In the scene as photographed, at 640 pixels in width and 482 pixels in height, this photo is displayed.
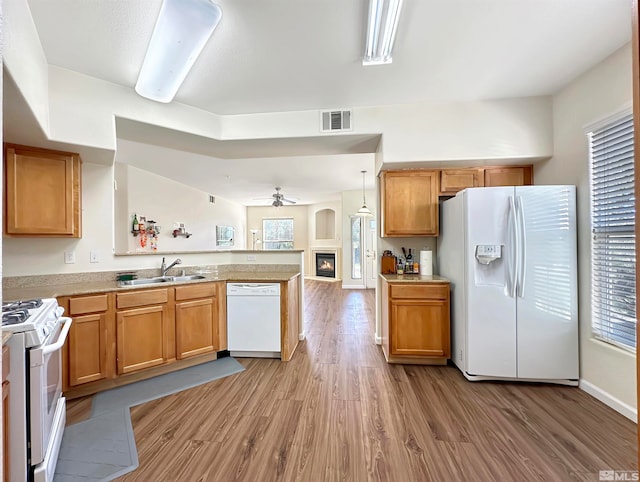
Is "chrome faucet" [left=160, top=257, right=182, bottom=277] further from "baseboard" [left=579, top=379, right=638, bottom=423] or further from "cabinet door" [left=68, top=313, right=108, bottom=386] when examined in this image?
"baseboard" [left=579, top=379, right=638, bottom=423]

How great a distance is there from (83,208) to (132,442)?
211cm

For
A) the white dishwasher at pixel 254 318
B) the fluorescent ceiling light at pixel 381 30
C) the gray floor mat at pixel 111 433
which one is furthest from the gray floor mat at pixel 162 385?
the fluorescent ceiling light at pixel 381 30

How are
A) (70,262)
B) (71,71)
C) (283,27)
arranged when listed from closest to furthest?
(283,27), (71,71), (70,262)

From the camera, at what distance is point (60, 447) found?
191 centimetres

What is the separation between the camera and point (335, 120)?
311 centimetres

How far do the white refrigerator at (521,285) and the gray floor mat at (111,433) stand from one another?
2398 mm

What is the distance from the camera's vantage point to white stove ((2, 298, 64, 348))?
1518 millimetres

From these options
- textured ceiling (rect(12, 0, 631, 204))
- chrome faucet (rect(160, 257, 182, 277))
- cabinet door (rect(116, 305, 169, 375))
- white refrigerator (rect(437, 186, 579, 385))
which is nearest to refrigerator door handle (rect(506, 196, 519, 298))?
Answer: white refrigerator (rect(437, 186, 579, 385))

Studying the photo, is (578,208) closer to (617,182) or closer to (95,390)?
(617,182)

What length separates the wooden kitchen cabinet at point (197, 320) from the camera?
289cm

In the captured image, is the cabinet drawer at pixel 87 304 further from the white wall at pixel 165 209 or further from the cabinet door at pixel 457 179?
the cabinet door at pixel 457 179

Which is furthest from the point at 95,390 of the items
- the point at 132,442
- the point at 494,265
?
the point at 494,265

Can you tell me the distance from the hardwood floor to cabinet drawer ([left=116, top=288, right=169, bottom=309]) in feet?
2.65

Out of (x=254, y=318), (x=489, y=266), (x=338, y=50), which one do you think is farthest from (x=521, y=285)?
(x=254, y=318)
